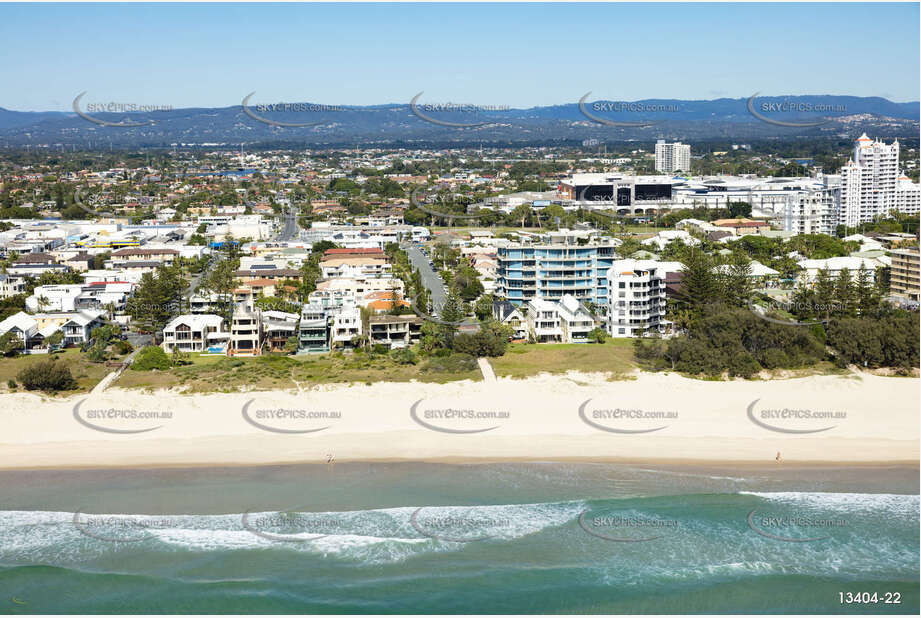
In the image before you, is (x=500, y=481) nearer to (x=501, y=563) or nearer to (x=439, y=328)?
(x=501, y=563)

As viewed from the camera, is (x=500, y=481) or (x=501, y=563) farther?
(x=500, y=481)

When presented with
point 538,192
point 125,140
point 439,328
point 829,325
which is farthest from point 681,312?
point 125,140

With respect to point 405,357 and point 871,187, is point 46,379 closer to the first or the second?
point 405,357

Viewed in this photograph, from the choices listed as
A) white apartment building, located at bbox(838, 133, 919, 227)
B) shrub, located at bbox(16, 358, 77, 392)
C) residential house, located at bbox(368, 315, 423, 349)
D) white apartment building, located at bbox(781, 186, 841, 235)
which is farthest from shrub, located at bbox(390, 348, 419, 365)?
white apartment building, located at bbox(838, 133, 919, 227)

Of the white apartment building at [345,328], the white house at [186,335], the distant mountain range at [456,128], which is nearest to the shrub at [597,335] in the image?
the white apartment building at [345,328]

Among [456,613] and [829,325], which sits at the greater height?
[829,325]

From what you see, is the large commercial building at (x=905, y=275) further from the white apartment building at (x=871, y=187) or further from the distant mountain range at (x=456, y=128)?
the distant mountain range at (x=456, y=128)
